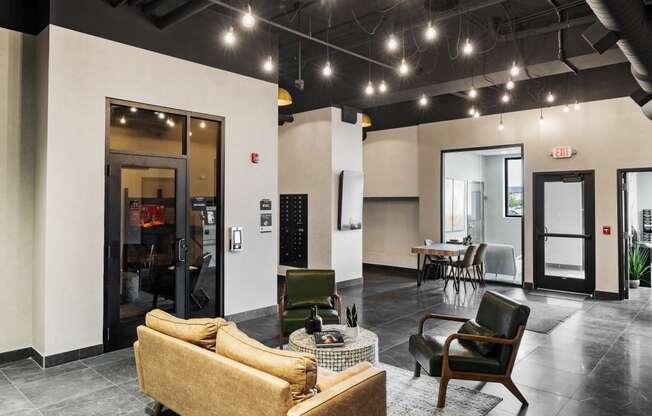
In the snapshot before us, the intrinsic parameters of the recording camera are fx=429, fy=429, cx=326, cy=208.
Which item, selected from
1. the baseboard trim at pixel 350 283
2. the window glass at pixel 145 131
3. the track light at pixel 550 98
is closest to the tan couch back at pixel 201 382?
the window glass at pixel 145 131

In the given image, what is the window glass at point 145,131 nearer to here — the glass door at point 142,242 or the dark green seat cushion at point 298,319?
the glass door at point 142,242

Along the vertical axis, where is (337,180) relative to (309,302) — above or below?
above

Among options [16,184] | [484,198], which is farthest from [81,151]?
[484,198]

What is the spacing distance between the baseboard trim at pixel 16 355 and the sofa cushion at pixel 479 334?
444 centimetres

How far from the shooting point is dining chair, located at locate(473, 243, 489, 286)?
8.44 m

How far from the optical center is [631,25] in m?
3.47

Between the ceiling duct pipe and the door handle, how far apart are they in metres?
4.76

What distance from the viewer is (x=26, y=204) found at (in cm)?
457

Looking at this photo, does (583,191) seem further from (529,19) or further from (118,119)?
(118,119)

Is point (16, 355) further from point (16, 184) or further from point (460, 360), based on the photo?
point (460, 360)

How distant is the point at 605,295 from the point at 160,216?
7.40 m

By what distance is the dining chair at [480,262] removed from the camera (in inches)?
332

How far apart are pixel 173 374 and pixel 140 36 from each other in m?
3.93

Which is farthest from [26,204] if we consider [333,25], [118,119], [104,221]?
[333,25]
